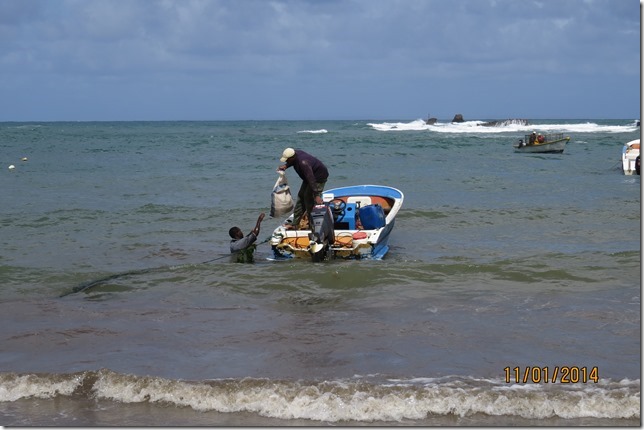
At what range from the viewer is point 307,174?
1187cm

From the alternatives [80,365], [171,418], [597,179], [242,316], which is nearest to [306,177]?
[242,316]

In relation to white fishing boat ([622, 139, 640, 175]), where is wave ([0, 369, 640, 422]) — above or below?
below

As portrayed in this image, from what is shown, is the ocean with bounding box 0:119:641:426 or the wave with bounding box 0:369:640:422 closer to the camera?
the wave with bounding box 0:369:640:422

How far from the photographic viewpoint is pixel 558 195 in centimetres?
2219

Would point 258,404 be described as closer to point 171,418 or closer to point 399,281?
point 171,418

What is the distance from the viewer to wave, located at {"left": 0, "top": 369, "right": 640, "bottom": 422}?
6.32 meters

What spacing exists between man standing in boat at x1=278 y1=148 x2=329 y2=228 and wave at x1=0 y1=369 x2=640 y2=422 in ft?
17.0

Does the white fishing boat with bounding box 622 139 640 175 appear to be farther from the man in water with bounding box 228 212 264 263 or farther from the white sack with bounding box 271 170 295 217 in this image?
the man in water with bounding box 228 212 264 263

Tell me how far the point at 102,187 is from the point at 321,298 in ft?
57.0
